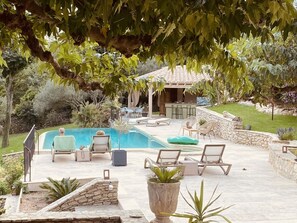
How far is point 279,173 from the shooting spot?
13.9 m

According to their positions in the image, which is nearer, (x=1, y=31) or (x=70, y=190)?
(x=1, y=31)

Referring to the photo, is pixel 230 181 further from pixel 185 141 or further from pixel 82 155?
pixel 185 141

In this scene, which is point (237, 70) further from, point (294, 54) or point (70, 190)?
point (70, 190)

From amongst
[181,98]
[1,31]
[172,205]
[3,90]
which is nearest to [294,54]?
[172,205]

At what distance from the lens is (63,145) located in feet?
54.4

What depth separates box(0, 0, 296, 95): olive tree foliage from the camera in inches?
89.5

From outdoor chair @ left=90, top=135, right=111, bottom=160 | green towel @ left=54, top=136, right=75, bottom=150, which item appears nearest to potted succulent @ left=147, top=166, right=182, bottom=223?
outdoor chair @ left=90, top=135, right=111, bottom=160

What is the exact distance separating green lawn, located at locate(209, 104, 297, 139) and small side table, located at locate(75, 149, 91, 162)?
9212 mm

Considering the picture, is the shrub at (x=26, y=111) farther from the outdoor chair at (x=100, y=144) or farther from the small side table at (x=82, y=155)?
the small side table at (x=82, y=155)

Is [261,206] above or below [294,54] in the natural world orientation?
below

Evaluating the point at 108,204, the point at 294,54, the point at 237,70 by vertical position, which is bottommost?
the point at 108,204

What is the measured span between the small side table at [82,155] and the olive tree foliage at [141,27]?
455 inches

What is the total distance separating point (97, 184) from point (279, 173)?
6434 mm

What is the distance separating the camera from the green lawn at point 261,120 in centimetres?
2200
